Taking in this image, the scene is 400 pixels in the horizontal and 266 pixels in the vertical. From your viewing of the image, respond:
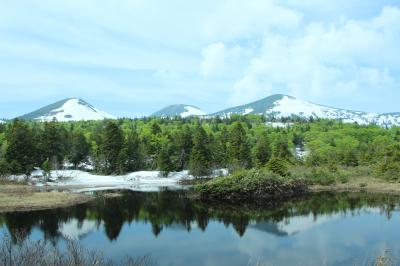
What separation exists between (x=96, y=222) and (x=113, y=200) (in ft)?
47.2

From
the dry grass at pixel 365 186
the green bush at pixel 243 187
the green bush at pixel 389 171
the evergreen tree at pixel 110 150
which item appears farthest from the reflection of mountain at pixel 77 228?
the evergreen tree at pixel 110 150

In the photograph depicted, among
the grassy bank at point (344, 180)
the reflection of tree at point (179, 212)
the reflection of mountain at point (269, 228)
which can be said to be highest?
the grassy bank at point (344, 180)

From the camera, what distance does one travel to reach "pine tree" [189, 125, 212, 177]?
8644cm

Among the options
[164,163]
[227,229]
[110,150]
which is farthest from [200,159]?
[227,229]

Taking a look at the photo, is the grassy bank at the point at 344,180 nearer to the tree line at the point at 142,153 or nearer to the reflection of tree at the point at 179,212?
the tree line at the point at 142,153

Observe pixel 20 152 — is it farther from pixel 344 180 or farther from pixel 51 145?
pixel 344 180

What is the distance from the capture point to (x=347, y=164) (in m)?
83.9

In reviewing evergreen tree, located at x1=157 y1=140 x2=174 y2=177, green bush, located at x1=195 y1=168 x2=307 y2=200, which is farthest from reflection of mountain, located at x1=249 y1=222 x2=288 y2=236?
evergreen tree, located at x1=157 y1=140 x2=174 y2=177

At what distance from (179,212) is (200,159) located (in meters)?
44.7

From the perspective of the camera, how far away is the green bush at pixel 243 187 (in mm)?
51812

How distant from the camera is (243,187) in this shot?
51875 mm

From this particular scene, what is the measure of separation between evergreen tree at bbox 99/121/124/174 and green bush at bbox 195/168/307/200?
132 ft

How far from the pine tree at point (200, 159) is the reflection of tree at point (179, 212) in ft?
105

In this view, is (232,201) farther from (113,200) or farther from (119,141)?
(119,141)
